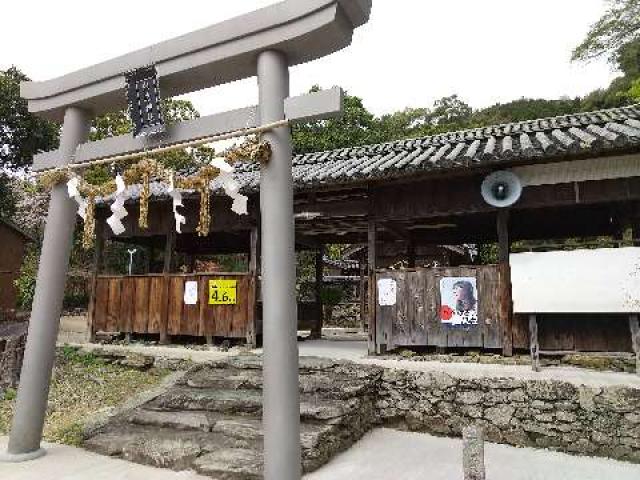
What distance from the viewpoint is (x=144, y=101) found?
5.18 m

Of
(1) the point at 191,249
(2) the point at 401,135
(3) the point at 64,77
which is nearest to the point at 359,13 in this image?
(3) the point at 64,77

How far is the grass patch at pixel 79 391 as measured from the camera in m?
6.89

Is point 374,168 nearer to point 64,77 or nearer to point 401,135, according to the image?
point 64,77

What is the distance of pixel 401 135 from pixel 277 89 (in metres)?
35.7

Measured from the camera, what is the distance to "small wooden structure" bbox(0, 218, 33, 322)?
19250 millimetres

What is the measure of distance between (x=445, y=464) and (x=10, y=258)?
2126 cm

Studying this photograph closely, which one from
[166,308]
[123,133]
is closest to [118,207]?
[166,308]

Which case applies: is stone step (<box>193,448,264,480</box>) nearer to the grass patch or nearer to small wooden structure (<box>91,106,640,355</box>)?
the grass patch

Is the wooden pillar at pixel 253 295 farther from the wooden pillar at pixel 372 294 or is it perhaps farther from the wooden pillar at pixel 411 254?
the wooden pillar at pixel 411 254

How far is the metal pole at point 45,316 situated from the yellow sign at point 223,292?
5116 mm

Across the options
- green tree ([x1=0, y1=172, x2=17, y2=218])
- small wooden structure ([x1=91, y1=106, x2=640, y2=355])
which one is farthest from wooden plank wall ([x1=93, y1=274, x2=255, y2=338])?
green tree ([x1=0, y1=172, x2=17, y2=218])

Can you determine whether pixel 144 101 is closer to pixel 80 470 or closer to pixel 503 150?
pixel 80 470

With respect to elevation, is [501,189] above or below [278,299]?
above

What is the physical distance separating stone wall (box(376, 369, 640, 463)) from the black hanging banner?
5.14m
